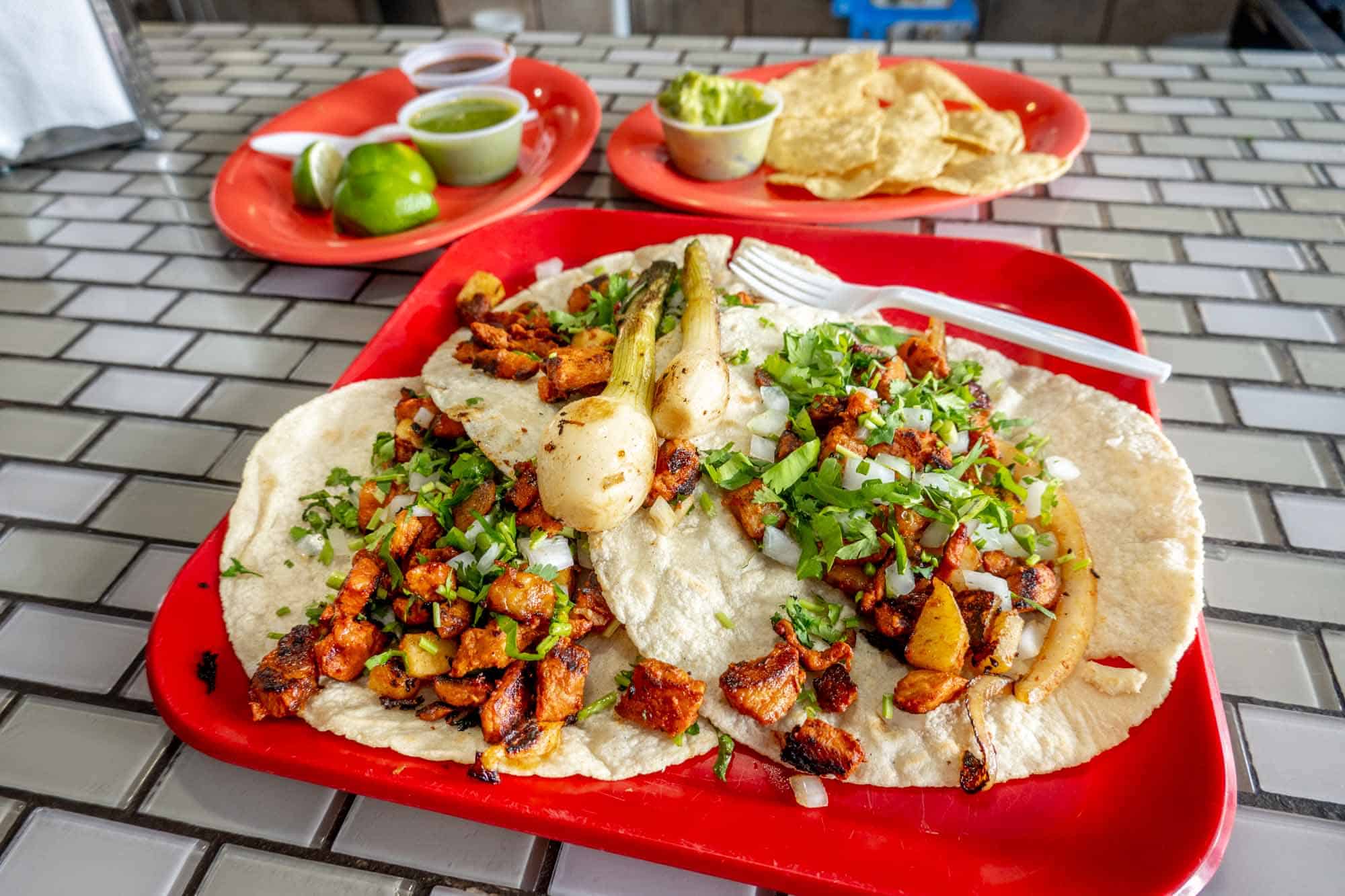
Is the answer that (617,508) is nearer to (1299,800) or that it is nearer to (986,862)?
(986,862)

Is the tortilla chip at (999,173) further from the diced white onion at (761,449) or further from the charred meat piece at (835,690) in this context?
the charred meat piece at (835,690)

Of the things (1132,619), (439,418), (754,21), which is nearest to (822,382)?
(1132,619)

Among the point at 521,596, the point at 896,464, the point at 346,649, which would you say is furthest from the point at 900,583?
the point at 346,649

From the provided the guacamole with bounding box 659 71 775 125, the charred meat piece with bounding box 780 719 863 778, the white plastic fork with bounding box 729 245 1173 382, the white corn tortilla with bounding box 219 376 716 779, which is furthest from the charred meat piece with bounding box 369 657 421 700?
the guacamole with bounding box 659 71 775 125

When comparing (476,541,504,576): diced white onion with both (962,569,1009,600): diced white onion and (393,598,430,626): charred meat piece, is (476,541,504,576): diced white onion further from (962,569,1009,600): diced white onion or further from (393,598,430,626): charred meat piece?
(962,569,1009,600): diced white onion

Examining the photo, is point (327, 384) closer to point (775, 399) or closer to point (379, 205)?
point (379, 205)
